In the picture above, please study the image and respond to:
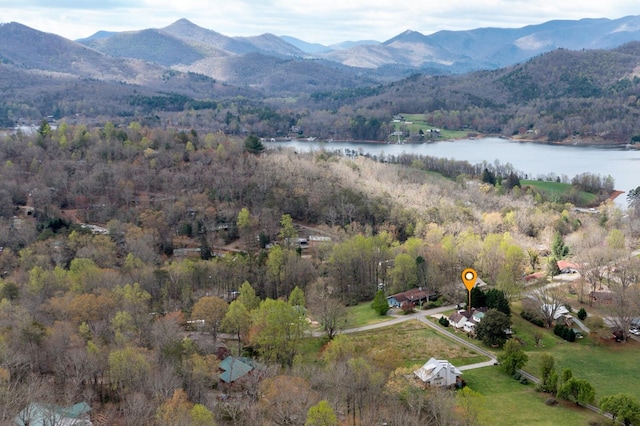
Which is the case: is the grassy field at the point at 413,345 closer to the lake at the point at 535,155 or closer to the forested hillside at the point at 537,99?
the lake at the point at 535,155

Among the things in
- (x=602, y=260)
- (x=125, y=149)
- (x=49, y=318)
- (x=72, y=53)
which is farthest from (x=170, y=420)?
(x=72, y=53)

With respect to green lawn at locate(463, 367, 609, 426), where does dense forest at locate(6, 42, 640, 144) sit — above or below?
above

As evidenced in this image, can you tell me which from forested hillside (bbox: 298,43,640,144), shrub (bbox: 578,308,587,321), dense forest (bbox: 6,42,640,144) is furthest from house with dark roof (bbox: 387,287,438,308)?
forested hillside (bbox: 298,43,640,144)

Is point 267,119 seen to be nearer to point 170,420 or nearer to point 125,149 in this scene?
point 125,149

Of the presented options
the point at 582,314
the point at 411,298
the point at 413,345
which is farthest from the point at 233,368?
the point at 582,314

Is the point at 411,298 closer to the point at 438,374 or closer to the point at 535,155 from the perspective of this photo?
the point at 438,374

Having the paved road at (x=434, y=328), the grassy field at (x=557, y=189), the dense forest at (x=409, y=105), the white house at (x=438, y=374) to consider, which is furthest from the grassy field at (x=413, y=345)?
the dense forest at (x=409, y=105)

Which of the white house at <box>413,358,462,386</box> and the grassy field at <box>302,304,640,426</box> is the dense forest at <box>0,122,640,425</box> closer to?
the white house at <box>413,358,462,386</box>
